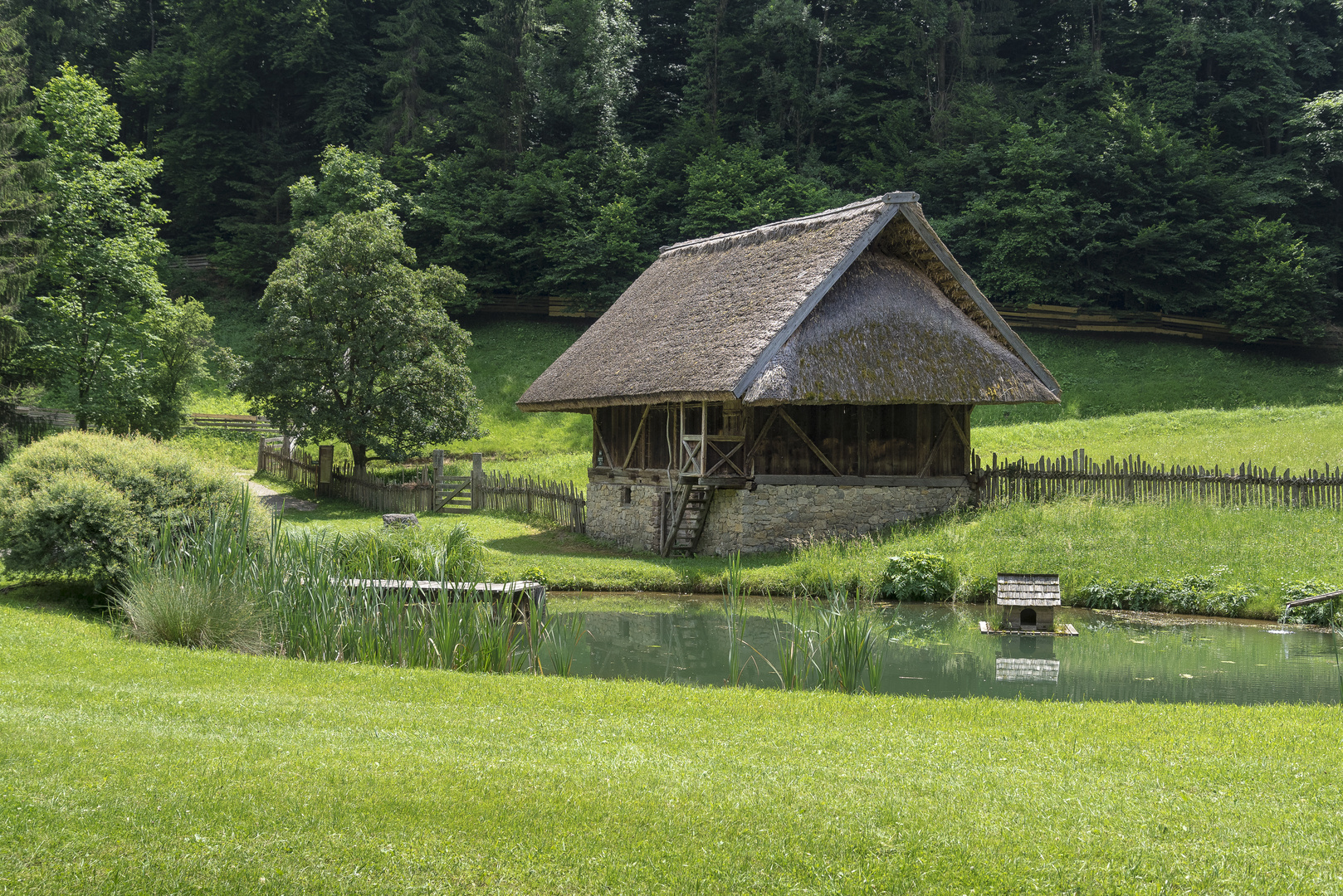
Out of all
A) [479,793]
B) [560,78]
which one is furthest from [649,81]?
[479,793]

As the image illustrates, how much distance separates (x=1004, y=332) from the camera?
68.3 feet

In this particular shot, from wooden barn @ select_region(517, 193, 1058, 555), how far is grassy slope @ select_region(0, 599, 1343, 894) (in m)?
10.8

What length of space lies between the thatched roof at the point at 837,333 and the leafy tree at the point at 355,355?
24.9 feet

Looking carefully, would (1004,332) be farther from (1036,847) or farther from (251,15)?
(251,15)

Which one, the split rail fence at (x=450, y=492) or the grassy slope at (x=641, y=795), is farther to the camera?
the split rail fence at (x=450, y=492)

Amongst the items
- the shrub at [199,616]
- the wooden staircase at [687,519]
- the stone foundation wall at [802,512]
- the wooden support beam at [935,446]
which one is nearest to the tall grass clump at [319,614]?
A: the shrub at [199,616]

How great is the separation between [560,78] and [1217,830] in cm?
4637

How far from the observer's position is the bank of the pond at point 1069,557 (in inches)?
625

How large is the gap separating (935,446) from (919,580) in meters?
5.27

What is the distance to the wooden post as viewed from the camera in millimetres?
30156

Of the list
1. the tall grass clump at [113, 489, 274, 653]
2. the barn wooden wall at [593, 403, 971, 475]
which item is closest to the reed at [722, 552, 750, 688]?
the barn wooden wall at [593, 403, 971, 475]

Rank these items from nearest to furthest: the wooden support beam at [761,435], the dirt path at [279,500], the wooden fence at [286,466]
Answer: the wooden support beam at [761,435] < the dirt path at [279,500] < the wooden fence at [286,466]

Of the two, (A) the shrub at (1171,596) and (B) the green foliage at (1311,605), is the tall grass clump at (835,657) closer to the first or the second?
(A) the shrub at (1171,596)

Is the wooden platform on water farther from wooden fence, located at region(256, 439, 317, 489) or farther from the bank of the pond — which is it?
wooden fence, located at region(256, 439, 317, 489)
